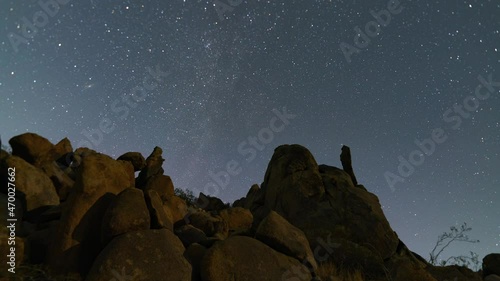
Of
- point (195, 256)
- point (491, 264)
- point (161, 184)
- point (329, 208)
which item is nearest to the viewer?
point (195, 256)

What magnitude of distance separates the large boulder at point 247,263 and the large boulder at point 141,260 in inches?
23.6

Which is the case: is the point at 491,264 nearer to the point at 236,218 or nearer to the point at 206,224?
the point at 236,218

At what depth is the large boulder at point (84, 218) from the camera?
26.4 ft

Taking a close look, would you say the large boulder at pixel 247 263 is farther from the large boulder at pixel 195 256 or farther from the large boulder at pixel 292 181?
the large boulder at pixel 292 181

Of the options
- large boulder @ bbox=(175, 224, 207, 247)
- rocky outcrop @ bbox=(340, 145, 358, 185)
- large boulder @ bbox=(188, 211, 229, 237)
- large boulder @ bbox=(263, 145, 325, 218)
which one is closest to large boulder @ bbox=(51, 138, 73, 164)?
large boulder @ bbox=(188, 211, 229, 237)

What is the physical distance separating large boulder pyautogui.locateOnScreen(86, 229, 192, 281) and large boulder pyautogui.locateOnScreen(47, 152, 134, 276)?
678 mm

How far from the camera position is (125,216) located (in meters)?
8.48

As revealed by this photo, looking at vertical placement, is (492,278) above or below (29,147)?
below

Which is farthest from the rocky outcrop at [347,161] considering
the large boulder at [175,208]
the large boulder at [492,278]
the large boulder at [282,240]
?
the large boulder at [175,208]

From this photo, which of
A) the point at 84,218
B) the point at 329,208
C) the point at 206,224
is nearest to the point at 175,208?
the point at 206,224

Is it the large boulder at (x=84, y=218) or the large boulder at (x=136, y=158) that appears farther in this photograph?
the large boulder at (x=136, y=158)

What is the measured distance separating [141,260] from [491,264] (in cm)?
2115

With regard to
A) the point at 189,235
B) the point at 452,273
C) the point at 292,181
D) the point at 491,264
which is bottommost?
the point at 491,264

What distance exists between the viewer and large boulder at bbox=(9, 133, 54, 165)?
12117 mm
